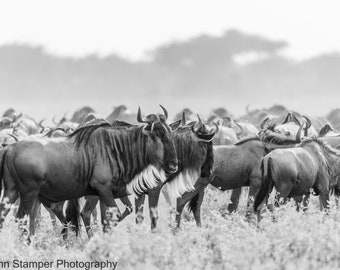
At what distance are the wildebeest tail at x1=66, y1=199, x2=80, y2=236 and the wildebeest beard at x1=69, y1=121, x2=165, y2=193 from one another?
2.10ft

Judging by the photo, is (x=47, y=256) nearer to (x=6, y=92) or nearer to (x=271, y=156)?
(x=271, y=156)

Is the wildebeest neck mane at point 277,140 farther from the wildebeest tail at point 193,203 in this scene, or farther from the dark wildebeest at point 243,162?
the wildebeest tail at point 193,203

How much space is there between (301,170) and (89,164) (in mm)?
2438

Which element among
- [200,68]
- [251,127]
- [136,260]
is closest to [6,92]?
[200,68]

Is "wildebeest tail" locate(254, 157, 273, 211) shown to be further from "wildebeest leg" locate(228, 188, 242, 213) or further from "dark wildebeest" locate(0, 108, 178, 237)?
"wildebeest leg" locate(228, 188, 242, 213)

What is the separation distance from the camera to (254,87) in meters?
134

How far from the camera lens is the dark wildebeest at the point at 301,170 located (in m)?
8.39

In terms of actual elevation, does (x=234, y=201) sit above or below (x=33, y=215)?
below

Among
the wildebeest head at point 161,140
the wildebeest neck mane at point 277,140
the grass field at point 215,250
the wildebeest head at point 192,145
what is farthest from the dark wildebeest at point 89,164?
the wildebeest neck mane at point 277,140

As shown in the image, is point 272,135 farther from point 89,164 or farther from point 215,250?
point 215,250

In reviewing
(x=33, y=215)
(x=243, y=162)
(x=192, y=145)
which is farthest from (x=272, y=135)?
(x=33, y=215)

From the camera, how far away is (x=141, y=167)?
7.70 m

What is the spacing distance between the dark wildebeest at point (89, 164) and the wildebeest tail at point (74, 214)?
26cm

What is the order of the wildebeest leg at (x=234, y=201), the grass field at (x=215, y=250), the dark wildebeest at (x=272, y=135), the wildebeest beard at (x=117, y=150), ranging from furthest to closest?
1. the wildebeest leg at (x=234, y=201)
2. the dark wildebeest at (x=272, y=135)
3. the wildebeest beard at (x=117, y=150)
4. the grass field at (x=215, y=250)
